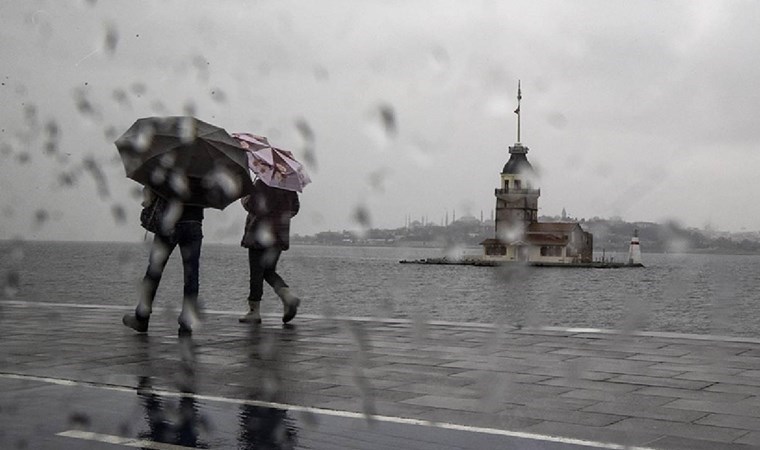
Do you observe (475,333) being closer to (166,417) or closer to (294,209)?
(294,209)

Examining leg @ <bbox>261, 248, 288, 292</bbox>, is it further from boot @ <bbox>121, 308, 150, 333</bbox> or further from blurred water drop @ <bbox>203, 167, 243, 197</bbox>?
boot @ <bbox>121, 308, 150, 333</bbox>

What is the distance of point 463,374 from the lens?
A: 826 cm

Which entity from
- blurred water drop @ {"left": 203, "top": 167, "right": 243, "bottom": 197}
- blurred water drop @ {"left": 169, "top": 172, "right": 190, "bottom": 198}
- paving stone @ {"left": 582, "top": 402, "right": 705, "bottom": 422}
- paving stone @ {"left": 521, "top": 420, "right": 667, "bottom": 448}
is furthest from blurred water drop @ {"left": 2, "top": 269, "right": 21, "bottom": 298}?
paving stone @ {"left": 521, "top": 420, "right": 667, "bottom": 448}

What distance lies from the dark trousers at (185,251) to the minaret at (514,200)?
128m

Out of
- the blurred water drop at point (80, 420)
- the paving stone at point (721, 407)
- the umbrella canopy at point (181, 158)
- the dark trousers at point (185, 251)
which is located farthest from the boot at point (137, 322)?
the paving stone at point (721, 407)

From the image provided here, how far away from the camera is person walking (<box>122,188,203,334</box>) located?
431 inches

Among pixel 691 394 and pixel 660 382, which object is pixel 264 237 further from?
pixel 691 394

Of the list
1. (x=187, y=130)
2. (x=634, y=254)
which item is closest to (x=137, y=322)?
(x=187, y=130)

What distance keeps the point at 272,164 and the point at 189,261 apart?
1.73m

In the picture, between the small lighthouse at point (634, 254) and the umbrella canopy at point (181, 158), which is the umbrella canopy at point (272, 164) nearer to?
the umbrella canopy at point (181, 158)

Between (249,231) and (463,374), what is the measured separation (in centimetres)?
515

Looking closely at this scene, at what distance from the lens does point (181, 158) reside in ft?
35.3

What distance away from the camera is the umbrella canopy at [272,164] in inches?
468

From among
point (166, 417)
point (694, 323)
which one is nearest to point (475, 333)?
point (166, 417)
